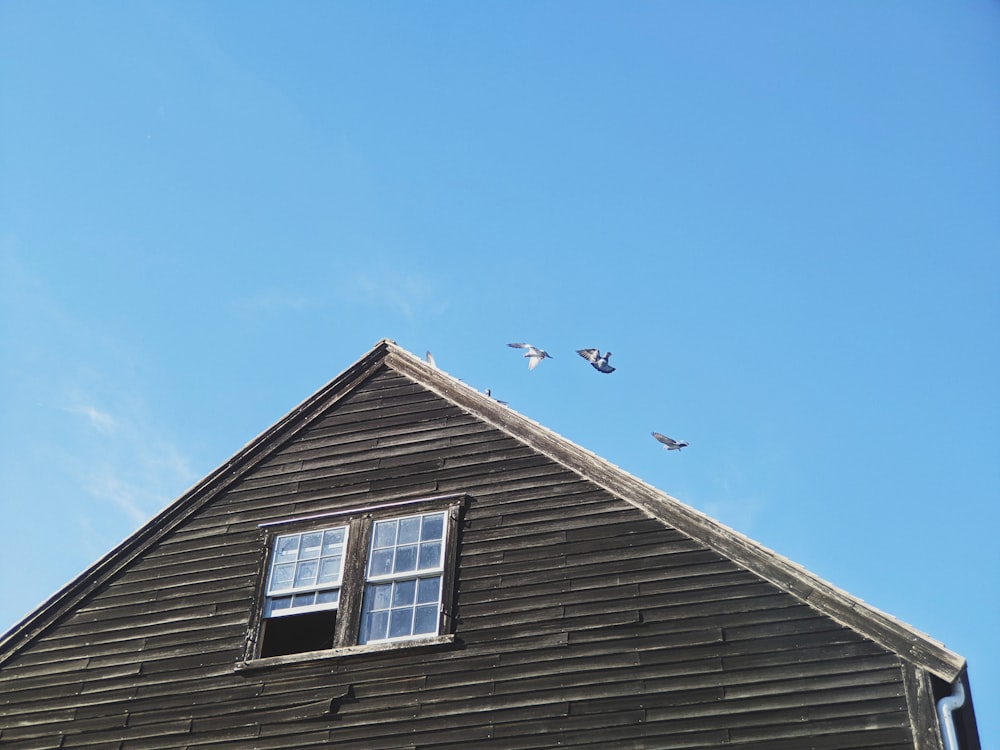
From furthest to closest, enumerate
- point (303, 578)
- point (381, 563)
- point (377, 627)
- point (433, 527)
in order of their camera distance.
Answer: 1. point (303, 578)
2. point (433, 527)
3. point (381, 563)
4. point (377, 627)

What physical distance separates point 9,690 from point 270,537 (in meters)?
3.49

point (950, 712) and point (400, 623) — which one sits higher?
point (400, 623)

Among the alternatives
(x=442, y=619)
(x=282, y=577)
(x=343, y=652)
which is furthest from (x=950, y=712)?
(x=282, y=577)

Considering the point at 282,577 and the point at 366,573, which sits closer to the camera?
the point at 366,573

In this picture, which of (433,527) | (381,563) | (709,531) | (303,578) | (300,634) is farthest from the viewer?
(300,634)

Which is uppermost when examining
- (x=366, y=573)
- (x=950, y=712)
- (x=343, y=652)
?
(x=366, y=573)

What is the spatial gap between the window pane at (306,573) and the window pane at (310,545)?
0.33 feet

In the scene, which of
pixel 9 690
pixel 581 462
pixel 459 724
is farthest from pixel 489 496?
pixel 9 690

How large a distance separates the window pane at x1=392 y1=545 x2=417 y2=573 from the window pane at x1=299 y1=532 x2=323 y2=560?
3.40ft

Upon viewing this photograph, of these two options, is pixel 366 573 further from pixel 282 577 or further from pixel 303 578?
pixel 282 577

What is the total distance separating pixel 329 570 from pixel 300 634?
2339mm

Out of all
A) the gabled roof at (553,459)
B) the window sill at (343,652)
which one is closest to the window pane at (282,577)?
the window sill at (343,652)

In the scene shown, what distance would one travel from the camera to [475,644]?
35.9ft

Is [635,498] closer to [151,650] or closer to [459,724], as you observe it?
[459,724]
